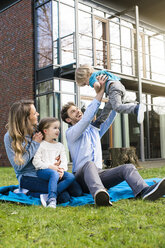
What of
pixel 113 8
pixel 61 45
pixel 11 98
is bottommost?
pixel 11 98

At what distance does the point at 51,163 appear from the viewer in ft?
12.3

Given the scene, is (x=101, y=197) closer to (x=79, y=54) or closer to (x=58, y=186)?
(x=58, y=186)

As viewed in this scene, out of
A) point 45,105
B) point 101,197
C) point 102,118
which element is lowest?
point 101,197

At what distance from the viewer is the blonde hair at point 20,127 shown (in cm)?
346

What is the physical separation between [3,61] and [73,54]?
356cm

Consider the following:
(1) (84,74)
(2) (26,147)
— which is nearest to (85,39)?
(1) (84,74)

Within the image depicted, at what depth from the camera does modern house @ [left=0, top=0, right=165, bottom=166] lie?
1013 cm

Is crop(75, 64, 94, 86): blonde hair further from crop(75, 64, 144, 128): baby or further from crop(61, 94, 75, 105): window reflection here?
crop(61, 94, 75, 105): window reflection

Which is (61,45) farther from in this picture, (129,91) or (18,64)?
(129,91)

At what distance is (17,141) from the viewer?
3477mm

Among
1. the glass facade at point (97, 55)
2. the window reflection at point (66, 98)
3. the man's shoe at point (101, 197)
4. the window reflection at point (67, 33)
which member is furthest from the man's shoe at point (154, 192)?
the window reflection at point (67, 33)

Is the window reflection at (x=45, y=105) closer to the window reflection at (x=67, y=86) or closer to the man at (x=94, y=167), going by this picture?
the window reflection at (x=67, y=86)

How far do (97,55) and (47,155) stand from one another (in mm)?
8019

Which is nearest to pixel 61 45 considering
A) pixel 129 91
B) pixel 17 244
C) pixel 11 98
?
pixel 11 98
